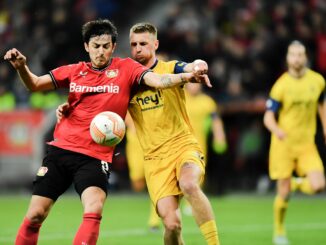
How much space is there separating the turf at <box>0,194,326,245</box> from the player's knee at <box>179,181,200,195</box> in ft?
9.62

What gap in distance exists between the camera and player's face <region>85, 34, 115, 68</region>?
785 centimetres

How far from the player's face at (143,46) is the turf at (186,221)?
123 inches

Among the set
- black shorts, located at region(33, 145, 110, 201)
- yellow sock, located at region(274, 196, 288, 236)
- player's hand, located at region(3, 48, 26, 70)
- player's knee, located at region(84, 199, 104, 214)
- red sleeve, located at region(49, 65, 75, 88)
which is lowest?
yellow sock, located at region(274, 196, 288, 236)

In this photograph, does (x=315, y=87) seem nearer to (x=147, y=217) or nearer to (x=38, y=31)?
(x=147, y=217)

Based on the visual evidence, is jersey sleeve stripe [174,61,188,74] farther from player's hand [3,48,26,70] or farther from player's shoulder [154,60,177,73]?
player's hand [3,48,26,70]

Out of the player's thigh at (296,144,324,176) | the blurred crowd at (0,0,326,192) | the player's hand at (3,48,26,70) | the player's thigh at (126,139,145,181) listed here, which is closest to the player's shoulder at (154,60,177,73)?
the player's hand at (3,48,26,70)

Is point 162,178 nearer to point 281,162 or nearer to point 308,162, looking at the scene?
point 281,162

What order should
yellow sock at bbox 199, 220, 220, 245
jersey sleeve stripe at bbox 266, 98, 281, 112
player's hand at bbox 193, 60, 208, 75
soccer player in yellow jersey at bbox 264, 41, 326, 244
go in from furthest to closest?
jersey sleeve stripe at bbox 266, 98, 281, 112 → soccer player in yellow jersey at bbox 264, 41, 326, 244 → yellow sock at bbox 199, 220, 220, 245 → player's hand at bbox 193, 60, 208, 75

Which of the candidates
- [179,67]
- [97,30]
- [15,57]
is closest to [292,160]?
[179,67]

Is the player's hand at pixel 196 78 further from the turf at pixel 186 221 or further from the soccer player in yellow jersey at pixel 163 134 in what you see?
the turf at pixel 186 221

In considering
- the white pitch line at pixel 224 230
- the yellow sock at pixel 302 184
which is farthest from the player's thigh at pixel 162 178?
the yellow sock at pixel 302 184

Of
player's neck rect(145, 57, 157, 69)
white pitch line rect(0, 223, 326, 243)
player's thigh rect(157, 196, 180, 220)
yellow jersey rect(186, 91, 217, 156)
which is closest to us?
player's thigh rect(157, 196, 180, 220)

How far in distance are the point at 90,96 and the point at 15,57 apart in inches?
31.2

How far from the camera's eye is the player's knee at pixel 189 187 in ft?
25.4
